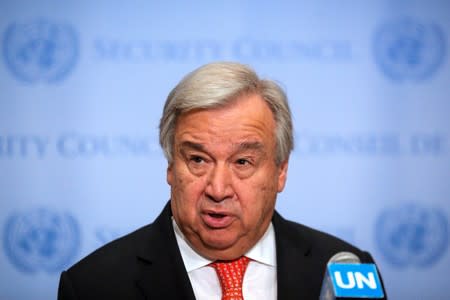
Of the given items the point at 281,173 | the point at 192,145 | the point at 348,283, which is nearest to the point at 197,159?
the point at 192,145

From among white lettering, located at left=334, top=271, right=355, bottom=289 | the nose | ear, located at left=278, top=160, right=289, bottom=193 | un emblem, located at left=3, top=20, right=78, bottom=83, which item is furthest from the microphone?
un emblem, located at left=3, top=20, right=78, bottom=83

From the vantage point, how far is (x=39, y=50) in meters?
3.42

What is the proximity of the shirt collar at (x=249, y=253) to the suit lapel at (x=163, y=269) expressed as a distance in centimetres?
3

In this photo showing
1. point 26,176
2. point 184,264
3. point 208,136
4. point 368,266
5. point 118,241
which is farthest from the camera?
point 26,176

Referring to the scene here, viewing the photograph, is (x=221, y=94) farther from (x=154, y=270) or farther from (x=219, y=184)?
(x=154, y=270)

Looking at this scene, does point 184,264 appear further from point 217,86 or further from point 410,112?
point 410,112

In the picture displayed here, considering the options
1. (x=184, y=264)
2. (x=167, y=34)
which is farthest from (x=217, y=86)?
(x=167, y=34)

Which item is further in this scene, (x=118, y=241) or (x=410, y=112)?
(x=410, y=112)

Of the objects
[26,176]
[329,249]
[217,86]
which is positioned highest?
[217,86]

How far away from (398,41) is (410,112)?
1.43ft

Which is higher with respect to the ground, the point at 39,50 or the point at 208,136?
the point at 39,50

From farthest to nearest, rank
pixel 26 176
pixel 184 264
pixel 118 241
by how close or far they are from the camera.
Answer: pixel 26 176
pixel 118 241
pixel 184 264

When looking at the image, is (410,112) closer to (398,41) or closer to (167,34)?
(398,41)

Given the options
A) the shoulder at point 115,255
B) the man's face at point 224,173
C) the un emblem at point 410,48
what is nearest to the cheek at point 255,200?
the man's face at point 224,173
